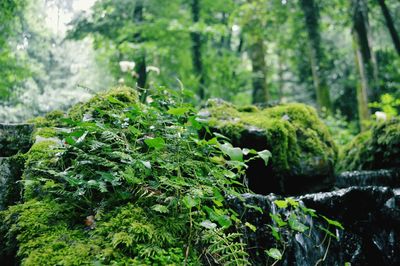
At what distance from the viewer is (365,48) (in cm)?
1072

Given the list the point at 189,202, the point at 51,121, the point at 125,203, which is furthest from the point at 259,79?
the point at 189,202

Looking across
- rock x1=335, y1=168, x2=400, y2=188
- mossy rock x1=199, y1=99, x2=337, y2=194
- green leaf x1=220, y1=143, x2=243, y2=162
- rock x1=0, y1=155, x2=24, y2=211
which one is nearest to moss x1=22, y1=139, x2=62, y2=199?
rock x1=0, y1=155, x2=24, y2=211

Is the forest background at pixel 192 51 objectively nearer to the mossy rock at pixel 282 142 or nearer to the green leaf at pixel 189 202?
the mossy rock at pixel 282 142

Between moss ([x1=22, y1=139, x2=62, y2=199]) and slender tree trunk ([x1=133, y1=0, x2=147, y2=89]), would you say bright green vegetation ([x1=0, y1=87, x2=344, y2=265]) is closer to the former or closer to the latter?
moss ([x1=22, y1=139, x2=62, y2=199])

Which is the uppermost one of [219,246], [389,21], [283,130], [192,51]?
[389,21]

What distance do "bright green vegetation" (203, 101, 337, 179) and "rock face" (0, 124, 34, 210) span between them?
213 cm

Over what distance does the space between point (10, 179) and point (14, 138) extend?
66 cm

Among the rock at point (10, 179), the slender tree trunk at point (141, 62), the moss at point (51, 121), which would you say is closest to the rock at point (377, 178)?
the moss at point (51, 121)

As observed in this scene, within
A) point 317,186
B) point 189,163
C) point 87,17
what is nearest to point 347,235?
point 317,186

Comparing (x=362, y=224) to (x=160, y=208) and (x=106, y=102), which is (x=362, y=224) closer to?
(x=160, y=208)

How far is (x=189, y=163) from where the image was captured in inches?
97.1

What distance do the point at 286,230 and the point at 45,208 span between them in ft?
6.27

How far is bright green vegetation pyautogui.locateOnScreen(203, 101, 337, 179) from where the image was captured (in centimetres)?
479

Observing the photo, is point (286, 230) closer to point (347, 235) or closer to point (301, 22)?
point (347, 235)
